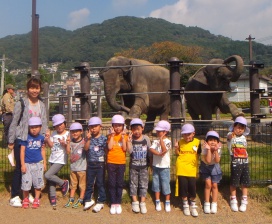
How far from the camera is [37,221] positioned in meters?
5.89

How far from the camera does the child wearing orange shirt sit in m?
6.17

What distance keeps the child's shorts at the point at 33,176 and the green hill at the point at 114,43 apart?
325 ft

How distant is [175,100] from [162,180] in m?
1.98

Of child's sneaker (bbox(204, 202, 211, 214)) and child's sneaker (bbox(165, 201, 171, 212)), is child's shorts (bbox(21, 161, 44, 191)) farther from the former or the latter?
child's sneaker (bbox(204, 202, 211, 214))

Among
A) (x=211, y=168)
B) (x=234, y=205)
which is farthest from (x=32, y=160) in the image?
(x=234, y=205)

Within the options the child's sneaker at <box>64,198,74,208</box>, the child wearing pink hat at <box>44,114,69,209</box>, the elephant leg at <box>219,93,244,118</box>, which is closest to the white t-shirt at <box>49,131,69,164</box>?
the child wearing pink hat at <box>44,114,69,209</box>

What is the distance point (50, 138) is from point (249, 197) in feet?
10.9

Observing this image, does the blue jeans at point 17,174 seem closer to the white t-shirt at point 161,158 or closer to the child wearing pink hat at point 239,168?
the white t-shirt at point 161,158

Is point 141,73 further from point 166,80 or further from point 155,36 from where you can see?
point 155,36

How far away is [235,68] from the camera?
9141 millimetres

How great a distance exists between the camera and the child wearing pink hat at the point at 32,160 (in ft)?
20.8

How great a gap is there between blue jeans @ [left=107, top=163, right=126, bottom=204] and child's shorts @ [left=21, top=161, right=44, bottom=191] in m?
1.10

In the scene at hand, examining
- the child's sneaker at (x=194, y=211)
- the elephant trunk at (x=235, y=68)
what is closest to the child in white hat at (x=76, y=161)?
the child's sneaker at (x=194, y=211)

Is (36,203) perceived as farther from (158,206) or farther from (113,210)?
(158,206)
